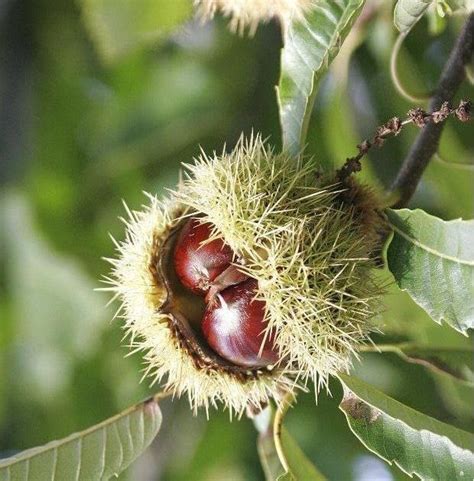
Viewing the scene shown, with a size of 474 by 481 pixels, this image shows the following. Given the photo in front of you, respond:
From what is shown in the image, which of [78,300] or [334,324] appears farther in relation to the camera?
[78,300]

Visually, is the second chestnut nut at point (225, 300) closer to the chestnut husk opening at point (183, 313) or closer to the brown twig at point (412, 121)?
the chestnut husk opening at point (183, 313)

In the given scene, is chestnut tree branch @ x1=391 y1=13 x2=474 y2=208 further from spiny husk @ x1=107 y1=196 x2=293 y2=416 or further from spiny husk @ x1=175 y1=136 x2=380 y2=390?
spiny husk @ x1=107 y1=196 x2=293 y2=416

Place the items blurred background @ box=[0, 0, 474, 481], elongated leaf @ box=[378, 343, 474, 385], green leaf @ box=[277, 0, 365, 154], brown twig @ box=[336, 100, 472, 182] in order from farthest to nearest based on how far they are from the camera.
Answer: blurred background @ box=[0, 0, 474, 481], elongated leaf @ box=[378, 343, 474, 385], green leaf @ box=[277, 0, 365, 154], brown twig @ box=[336, 100, 472, 182]

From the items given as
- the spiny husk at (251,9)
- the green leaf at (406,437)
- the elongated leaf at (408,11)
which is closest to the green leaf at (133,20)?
the spiny husk at (251,9)

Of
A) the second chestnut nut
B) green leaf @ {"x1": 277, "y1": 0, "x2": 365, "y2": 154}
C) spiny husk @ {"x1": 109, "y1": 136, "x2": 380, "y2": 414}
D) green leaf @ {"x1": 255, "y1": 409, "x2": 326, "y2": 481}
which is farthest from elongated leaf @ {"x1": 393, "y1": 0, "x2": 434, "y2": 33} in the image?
green leaf @ {"x1": 255, "y1": 409, "x2": 326, "y2": 481}

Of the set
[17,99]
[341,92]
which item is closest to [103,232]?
[17,99]

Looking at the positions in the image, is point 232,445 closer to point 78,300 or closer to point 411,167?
point 78,300
